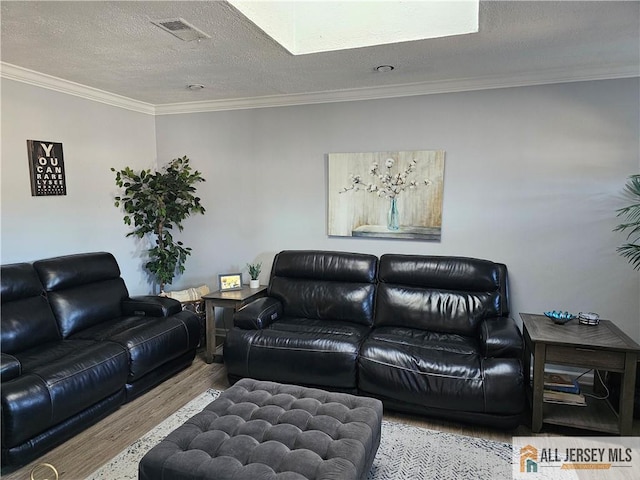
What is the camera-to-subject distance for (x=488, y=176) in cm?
351

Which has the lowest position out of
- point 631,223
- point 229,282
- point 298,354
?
point 298,354

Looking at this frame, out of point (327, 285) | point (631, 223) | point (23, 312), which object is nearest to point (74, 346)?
point (23, 312)

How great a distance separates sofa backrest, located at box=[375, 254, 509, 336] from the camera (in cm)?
327

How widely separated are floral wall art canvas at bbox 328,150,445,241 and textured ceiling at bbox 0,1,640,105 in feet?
2.15

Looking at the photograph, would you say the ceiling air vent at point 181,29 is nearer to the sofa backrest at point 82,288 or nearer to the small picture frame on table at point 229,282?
the sofa backrest at point 82,288

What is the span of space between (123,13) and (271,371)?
96.2 inches

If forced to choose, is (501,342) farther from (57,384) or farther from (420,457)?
(57,384)

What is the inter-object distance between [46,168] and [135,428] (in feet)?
7.12

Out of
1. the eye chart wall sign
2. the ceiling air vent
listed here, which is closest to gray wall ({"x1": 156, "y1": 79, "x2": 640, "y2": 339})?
the eye chart wall sign

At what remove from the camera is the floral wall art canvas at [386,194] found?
365 cm

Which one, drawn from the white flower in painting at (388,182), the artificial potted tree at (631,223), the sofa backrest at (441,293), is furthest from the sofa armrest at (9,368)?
the artificial potted tree at (631,223)

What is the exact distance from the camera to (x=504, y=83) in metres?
3.38

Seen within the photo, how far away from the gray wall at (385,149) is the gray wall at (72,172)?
0.03 feet

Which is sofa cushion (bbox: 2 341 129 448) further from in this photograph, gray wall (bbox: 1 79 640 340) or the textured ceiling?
the textured ceiling
